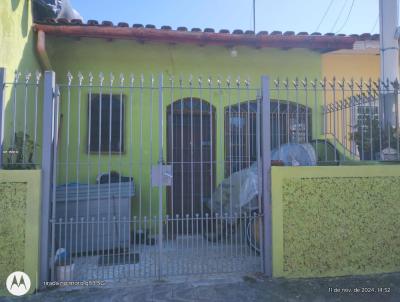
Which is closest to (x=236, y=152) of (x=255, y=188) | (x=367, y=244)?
(x=255, y=188)

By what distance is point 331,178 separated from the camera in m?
4.60

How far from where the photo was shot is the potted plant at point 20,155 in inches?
165

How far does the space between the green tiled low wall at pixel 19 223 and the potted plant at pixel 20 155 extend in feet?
0.71

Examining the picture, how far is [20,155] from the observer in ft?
14.7

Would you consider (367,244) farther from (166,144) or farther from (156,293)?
(166,144)

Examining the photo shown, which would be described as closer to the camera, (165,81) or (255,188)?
(255,188)

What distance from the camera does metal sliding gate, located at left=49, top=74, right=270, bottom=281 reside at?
4543 millimetres

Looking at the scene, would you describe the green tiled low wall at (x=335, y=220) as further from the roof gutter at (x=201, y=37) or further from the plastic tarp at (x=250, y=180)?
the roof gutter at (x=201, y=37)

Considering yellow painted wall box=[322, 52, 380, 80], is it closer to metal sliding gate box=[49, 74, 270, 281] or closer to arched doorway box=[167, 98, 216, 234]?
metal sliding gate box=[49, 74, 270, 281]

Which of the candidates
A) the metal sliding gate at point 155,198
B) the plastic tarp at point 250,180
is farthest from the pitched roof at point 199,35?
the plastic tarp at point 250,180

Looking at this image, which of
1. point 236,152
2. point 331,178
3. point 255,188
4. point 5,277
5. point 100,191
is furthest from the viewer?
point 236,152

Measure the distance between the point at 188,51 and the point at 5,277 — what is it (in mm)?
5055

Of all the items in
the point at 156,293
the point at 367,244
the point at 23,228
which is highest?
the point at 23,228

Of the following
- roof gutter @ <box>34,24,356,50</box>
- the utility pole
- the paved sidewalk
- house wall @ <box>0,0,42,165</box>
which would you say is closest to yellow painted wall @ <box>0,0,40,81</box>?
house wall @ <box>0,0,42,165</box>
